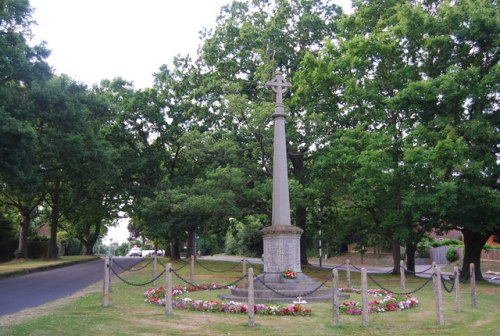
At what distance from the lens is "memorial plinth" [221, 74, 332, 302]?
600 inches

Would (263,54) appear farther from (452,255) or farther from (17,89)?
(452,255)

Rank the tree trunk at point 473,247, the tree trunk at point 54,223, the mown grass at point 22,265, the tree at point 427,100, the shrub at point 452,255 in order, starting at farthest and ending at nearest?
the tree trunk at point 54,223, the shrub at point 452,255, the tree trunk at point 473,247, the mown grass at point 22,265, the tree at point 427,100

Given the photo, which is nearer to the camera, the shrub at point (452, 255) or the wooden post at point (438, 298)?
the wooden post at point (438, 298)

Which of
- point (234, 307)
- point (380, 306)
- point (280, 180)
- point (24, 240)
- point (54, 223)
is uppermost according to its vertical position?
point (280, 180)

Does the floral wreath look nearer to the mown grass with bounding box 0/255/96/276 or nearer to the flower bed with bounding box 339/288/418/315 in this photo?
the flower bed with bounding box 339/288/418/315

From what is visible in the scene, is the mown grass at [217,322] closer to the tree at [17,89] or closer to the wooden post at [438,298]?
the wooden post at [438,298]

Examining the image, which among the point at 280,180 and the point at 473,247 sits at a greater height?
the point at 280,180

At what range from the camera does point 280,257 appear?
16.4 meters

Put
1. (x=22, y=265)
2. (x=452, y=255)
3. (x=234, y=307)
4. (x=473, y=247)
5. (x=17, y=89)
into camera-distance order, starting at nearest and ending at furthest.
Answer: (x=234, y=307), (x=17, y=89), (x=473, y=247), (x=22, y=265), (x=452, y=255)

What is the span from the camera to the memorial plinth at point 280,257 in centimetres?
1525

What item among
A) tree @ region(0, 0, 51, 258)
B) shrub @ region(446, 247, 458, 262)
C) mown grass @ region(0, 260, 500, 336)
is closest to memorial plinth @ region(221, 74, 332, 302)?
mown grass @ region(0, 260, 500, 336)

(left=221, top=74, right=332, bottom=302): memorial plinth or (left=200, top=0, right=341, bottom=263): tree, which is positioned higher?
(left=200, top=0, right=341, bottom=263): tree

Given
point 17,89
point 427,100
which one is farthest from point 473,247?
point 17,89

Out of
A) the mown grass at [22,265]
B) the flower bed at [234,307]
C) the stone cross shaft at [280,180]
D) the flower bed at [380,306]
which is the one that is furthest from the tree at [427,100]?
the mown grass at [22,265]
